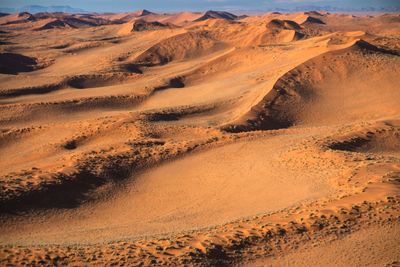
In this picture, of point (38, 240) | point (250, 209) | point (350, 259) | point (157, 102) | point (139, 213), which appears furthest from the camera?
point (157, 102)

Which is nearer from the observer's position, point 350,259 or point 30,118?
point 350,259

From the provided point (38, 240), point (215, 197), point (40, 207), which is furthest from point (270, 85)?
point (38, 240)

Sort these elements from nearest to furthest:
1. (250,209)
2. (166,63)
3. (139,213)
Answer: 1. (250,209)
2. (139,213)
3. (166,63)

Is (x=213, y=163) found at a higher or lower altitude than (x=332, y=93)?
lower

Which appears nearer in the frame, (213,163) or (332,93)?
(213,163)

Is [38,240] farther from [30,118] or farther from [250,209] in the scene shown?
[30,118]

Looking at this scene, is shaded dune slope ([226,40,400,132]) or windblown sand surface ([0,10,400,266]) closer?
windblown sand surface ([0,10,400,266])

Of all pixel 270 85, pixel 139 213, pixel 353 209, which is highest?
pixel 270 85

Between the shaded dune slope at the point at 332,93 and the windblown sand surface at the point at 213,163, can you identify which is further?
the shaded dune slope at the point at 332,93
